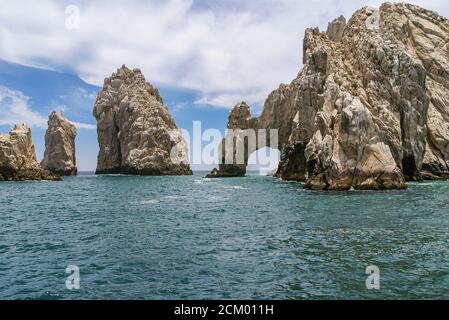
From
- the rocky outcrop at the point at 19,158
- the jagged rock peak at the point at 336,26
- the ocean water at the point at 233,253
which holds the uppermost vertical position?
the jagged rock peak at the point at 336,26

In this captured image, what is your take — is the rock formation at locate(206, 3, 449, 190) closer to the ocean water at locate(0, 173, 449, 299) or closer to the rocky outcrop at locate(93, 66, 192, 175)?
the ocean water at locate(0, 173, 449, 299)

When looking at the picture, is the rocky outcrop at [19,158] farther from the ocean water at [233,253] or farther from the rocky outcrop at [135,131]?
the ocean water at [233,253]

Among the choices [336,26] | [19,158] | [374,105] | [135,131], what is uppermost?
[336,26]

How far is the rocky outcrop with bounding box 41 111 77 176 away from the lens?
15788cm

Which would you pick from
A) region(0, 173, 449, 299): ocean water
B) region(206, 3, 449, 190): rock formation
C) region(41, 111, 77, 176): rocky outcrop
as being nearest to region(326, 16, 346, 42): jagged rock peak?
region(206, 3, 449, 190): rock formation

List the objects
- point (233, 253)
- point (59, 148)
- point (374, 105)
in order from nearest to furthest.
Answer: point (233, 253), point (374, 105), point (59, 148)

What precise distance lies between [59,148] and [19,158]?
5436 centimetres

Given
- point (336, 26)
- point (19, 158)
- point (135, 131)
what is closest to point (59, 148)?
point (135, 131)

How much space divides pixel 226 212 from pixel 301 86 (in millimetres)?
52333

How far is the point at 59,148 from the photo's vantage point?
157 m

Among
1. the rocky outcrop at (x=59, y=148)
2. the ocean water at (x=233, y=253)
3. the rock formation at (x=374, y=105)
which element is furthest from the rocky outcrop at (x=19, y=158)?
the ocean water at (x=233, y=253)

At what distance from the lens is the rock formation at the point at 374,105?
5475cm

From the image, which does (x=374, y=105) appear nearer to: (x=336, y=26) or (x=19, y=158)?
(x=336, y=26)

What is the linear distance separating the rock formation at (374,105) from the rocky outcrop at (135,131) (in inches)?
2571
